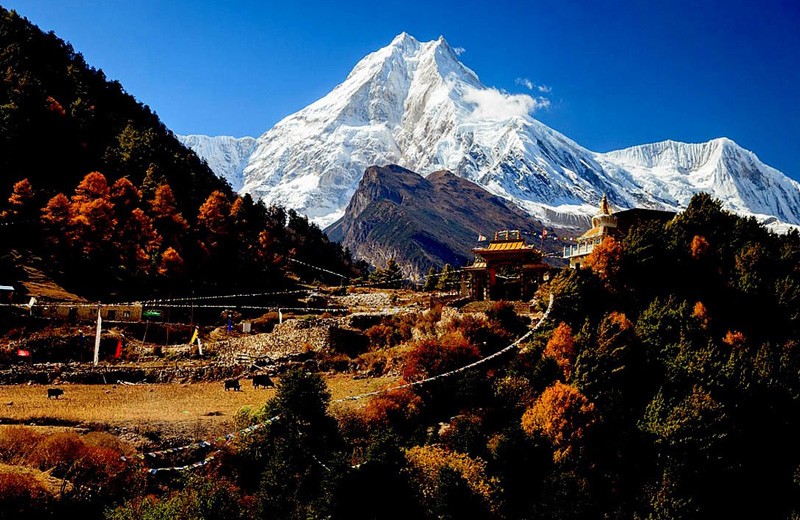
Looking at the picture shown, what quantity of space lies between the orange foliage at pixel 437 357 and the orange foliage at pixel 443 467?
217 inches

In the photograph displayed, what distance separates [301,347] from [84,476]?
20.6 meters

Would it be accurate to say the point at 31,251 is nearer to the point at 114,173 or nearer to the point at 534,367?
the point at 114,173

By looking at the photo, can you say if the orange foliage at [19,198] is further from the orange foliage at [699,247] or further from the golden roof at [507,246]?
the orange foliage at [699,247]

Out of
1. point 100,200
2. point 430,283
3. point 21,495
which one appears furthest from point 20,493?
point 430,283

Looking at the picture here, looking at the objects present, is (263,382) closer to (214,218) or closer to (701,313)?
(701,313)

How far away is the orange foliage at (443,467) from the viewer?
28.8 m

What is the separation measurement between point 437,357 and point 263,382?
11.4 meters

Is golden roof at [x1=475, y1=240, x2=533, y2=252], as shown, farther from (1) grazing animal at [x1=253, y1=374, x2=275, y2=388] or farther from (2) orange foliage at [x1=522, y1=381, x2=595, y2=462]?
(1) grazing animal at [x1=253, y1=374, x2=275, y2=388]

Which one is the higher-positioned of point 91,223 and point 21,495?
point 91,223

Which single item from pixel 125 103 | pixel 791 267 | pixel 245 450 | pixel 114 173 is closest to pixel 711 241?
pixel 791 267

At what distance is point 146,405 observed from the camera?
31.3 meters

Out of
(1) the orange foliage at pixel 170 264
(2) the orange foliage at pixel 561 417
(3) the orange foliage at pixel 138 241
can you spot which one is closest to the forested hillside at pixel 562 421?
(2) the orange foliage at pixel 561 417

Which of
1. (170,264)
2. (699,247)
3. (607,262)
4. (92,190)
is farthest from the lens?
(92,190)

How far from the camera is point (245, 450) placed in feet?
94.4
